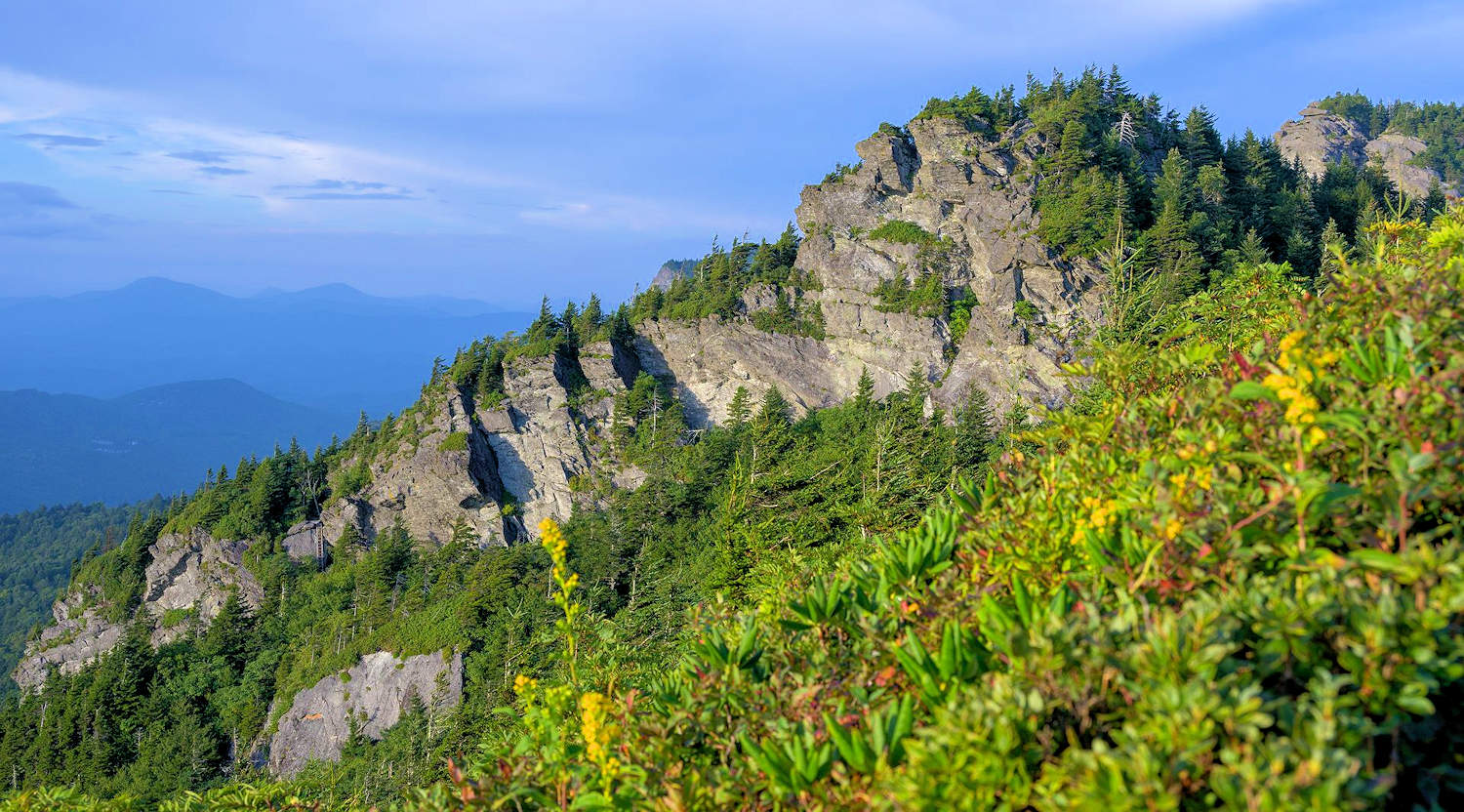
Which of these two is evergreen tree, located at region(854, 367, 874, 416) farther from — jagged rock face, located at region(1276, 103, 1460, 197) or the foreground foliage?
jagged rock face, located at region(1276, 103, 1460, 197)

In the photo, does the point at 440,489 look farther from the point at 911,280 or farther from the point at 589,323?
the point at 911,280

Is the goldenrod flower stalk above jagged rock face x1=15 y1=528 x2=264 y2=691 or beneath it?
above

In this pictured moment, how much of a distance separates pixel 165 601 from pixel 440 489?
2815cm

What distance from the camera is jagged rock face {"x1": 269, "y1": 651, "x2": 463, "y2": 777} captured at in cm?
4400

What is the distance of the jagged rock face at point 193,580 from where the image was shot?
2306 inches

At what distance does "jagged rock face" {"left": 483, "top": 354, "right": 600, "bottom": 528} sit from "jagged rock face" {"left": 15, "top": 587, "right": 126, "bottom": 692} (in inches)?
1415

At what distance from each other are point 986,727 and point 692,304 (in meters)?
56.7

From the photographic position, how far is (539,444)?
54656 mm

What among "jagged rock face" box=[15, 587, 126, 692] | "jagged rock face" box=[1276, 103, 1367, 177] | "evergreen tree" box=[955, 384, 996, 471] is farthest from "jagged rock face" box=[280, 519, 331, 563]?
"jagged rock face" box=[1276, 103, 1367, 177]

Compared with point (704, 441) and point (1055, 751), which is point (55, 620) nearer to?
point (704, 441)

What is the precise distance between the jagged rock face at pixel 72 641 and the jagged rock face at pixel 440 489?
83.7 ft

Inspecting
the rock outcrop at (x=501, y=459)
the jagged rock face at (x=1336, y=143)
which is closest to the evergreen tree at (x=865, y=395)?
the rock outcrop at (x=501, y=459)

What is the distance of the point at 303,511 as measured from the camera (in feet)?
199

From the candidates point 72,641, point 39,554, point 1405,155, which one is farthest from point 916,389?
point 39,554
